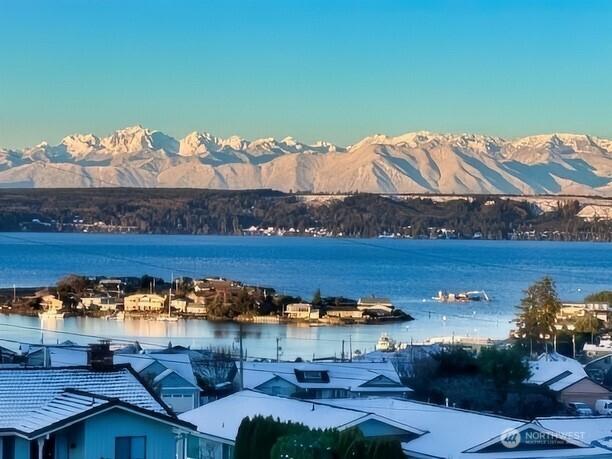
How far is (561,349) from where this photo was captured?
23094 mm

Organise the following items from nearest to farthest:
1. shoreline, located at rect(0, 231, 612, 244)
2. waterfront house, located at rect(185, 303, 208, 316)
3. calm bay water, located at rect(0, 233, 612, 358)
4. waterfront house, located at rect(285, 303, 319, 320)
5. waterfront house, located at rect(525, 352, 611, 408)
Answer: waterfront house, located at rect(525, 352, 611, 408)
calm bay water, located at rect(0, 233, 612, 358)
waterfront house, located at rect(285, 303, 319, 320)
waterfront house, located at rect(185, 303, 208, 316)
shoreline, located at rect(0, 231, 612, 244)

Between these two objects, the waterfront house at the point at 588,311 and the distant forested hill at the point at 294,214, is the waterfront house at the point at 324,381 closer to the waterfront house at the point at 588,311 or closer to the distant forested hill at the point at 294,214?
the waterfront house at the point at 588,311

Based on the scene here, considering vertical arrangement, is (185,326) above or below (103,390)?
below

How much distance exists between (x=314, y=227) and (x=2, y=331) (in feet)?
318

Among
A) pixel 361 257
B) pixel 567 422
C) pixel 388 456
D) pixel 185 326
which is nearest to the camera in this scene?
pixel 388 456

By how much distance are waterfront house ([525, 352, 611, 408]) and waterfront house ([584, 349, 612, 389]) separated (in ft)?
2.69

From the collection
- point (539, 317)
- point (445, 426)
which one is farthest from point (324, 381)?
point (539, 317)

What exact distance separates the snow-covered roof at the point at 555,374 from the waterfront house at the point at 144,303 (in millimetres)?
23102

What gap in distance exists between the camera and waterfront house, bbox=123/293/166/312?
38.4m

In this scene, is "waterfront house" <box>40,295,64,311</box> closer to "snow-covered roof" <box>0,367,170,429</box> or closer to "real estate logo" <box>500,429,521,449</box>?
"real estate logo" <box>500,429,521,449</box>

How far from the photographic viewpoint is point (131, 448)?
559 centimetres

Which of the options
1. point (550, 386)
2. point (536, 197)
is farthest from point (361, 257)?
point (550, 386)

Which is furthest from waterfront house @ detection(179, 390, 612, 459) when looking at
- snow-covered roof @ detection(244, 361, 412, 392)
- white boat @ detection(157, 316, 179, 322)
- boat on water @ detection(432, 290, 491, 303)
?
boat on water @ detection(432, 290, 491, 303)

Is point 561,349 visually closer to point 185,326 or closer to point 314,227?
point 185,326
